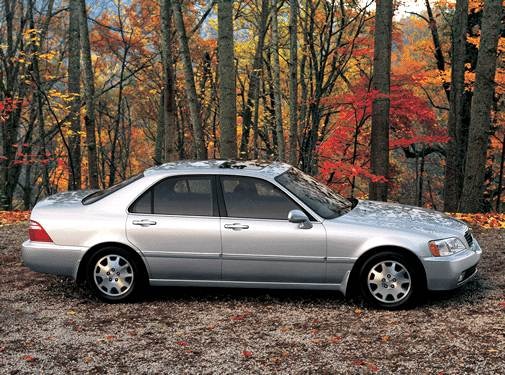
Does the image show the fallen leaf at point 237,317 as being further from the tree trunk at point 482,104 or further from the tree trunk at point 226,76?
the tree trunk at point 482,104

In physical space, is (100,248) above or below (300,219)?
below

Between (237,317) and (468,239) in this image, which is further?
(468,239)

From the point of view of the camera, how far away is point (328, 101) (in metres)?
17.4

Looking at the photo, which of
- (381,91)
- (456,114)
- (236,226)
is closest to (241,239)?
(236,226)

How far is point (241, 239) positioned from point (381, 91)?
788 cm

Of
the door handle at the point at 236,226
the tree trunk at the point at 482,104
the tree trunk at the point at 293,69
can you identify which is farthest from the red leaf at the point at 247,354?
the tree trunk at the point at 293,69

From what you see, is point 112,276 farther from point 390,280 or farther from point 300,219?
point 390,280

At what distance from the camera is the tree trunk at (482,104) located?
435 inches

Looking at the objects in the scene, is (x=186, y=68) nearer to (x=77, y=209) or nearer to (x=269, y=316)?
(x=77, y=209)

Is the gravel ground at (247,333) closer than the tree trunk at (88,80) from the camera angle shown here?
Yes

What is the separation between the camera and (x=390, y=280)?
544cm

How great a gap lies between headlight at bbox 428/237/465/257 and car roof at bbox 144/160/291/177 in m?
1.82

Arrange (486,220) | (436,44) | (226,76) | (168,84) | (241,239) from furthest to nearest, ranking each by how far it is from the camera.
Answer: (436,44), (168,84), (486,220), (226,76), (241,239)

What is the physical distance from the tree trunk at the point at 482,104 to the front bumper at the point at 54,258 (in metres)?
8.87
